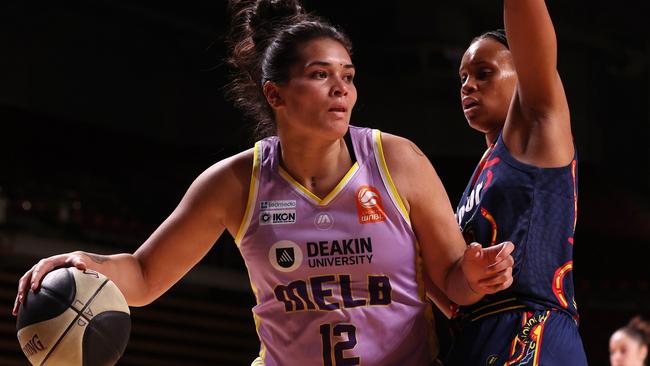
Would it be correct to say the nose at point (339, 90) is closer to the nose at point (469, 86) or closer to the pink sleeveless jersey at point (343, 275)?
the pink sleeveless jersey at point (343, 275)

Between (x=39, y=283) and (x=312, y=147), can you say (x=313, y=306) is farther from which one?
(x=39, y=283)

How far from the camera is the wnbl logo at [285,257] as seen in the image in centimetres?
243

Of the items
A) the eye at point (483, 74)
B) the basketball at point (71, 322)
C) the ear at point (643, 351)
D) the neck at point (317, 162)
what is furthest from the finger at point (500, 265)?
the ear at point (643, 351)

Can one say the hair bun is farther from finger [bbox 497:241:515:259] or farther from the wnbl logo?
finger [bbox 497:241:515:259]

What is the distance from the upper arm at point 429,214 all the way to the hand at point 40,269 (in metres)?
0.89

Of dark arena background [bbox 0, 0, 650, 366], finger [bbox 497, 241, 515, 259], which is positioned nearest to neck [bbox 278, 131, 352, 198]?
finger [bbox 497, 241, 515, 259]

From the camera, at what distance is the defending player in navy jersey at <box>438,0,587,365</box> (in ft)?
7.40

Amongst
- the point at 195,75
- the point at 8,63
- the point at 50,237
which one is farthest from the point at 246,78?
the point at 195,75

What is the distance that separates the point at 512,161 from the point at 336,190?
0.48m

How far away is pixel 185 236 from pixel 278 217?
1.03ft

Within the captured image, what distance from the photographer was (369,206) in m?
2.42

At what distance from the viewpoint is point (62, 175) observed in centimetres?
975

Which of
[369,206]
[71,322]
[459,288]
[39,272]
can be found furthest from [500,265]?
[39,272]

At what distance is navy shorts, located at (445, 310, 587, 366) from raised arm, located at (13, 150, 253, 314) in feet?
2.48
